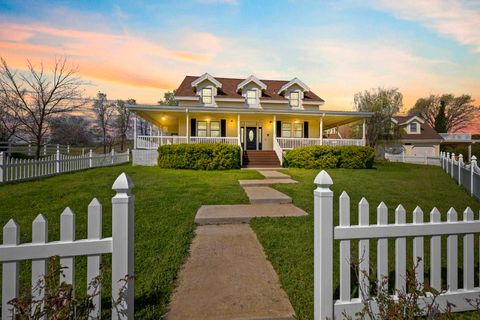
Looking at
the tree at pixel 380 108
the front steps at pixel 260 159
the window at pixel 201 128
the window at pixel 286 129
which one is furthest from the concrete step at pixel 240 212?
the tree at pixel 380 108

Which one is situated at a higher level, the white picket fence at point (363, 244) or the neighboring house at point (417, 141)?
the neighboring house at point (417, 141)

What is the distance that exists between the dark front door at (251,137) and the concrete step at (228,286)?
1784cm

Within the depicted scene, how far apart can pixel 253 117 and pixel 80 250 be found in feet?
65.1

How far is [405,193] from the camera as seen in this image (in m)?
7.80

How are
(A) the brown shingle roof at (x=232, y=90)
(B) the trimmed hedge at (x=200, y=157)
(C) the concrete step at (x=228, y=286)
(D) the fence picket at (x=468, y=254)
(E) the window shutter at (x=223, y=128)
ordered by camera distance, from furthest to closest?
(A) the brown shingle roof at (x=232, y=90), (E) the window shutter at (x=223, y=128), (B) the trimmed hedge at (x=200, y=157), (D) the fence picket at (x=468, y=254), (C) the concrete step at (x=228, y=286)

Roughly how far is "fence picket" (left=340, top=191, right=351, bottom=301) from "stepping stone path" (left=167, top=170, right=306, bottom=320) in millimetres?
469

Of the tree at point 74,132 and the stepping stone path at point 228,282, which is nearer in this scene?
the stepping stone path at point 228,282

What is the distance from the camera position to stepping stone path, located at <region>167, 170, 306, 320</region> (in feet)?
6.79

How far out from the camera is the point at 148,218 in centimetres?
490

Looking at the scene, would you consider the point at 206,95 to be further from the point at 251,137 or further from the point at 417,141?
the point at 417,141

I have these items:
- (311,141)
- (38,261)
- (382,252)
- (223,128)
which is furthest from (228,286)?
(223,128)

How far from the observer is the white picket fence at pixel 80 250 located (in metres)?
1.54

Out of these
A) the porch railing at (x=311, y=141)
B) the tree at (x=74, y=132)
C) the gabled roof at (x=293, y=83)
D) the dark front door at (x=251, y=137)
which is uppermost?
the gabled roof at (x=293, y=83)

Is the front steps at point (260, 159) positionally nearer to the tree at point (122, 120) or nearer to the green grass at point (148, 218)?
the green grass at point (148, 218)
